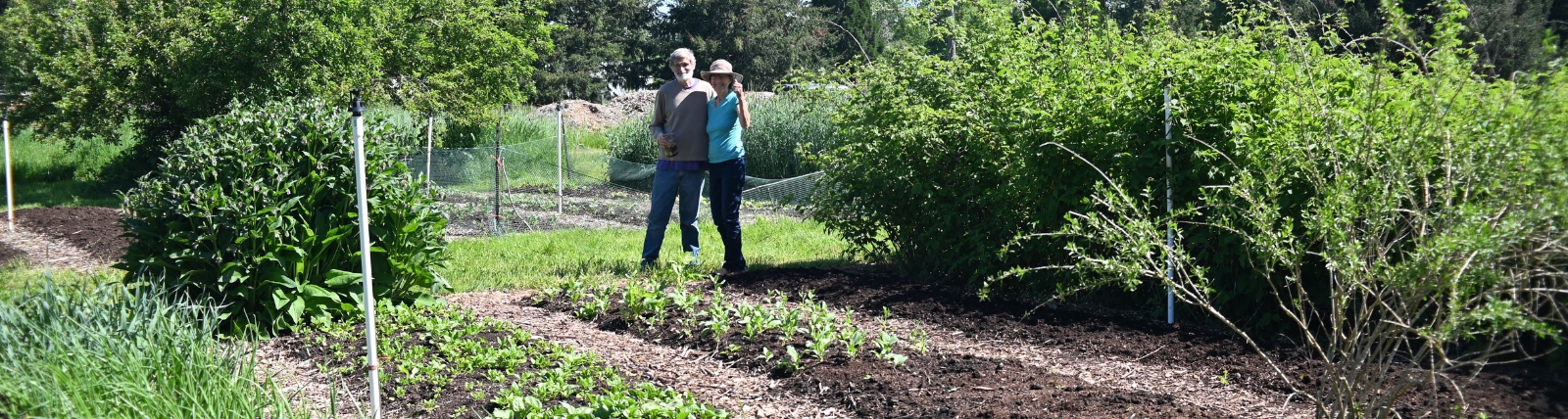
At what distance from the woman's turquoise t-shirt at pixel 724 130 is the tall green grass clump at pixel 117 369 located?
3.48 m

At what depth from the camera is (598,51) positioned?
3994cm

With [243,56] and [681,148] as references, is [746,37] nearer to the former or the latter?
[243,56]

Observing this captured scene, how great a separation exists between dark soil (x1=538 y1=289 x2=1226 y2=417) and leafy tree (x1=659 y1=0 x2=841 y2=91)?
3665 cm

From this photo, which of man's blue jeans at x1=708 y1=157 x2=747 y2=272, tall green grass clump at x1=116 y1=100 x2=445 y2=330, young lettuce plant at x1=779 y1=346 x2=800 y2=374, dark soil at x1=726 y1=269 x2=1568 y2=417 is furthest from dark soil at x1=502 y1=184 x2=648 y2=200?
young lettuce plant at x1=779 y1=346 x2=800 y2=374

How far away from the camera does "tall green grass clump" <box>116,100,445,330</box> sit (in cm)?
514

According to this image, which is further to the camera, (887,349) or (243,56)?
(243,56)

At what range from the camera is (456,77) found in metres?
14.8

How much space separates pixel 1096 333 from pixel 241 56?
1112 centimetres

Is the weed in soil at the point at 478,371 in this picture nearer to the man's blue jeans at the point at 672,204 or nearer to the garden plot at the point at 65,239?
the man's blue jeans at the point at 672,204

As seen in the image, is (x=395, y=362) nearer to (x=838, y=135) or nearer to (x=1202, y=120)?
(x=838, y=135)

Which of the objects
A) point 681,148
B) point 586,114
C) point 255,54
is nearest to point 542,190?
point 255,54

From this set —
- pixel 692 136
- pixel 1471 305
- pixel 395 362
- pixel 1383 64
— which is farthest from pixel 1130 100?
pixel 395 362

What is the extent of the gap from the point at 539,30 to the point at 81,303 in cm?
1196

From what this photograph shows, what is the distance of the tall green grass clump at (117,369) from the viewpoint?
3.49 m
